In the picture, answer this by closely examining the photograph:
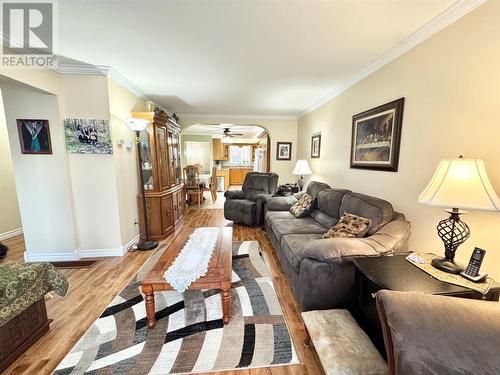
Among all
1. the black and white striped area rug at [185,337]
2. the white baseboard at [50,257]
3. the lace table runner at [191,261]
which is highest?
the lace table runner at [191,261]

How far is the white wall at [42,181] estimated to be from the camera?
255 cm

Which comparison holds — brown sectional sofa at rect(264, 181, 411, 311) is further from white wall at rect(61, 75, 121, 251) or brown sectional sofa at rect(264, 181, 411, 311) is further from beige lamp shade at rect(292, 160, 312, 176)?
white wall at rect(61, 75, 121, 251)

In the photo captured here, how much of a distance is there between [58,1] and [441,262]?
3120mm

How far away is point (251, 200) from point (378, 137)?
8.67ft

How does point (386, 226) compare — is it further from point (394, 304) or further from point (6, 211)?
point (6, 211)

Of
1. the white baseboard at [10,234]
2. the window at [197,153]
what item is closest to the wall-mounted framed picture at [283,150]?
the window at [197,153]

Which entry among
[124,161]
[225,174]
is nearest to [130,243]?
[124,161]

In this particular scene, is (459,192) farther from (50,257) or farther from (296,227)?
(50,257)

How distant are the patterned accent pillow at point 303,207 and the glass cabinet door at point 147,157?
2328 mm

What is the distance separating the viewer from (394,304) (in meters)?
0.75

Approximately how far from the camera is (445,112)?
165 centimetres

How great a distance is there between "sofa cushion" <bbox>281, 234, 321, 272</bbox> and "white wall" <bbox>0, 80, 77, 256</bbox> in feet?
9.10

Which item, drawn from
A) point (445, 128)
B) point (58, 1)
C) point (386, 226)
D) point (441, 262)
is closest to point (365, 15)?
point (445, 128)

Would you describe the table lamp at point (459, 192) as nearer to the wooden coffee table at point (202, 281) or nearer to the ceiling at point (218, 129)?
the wooden coffee table at point (202, 281)
